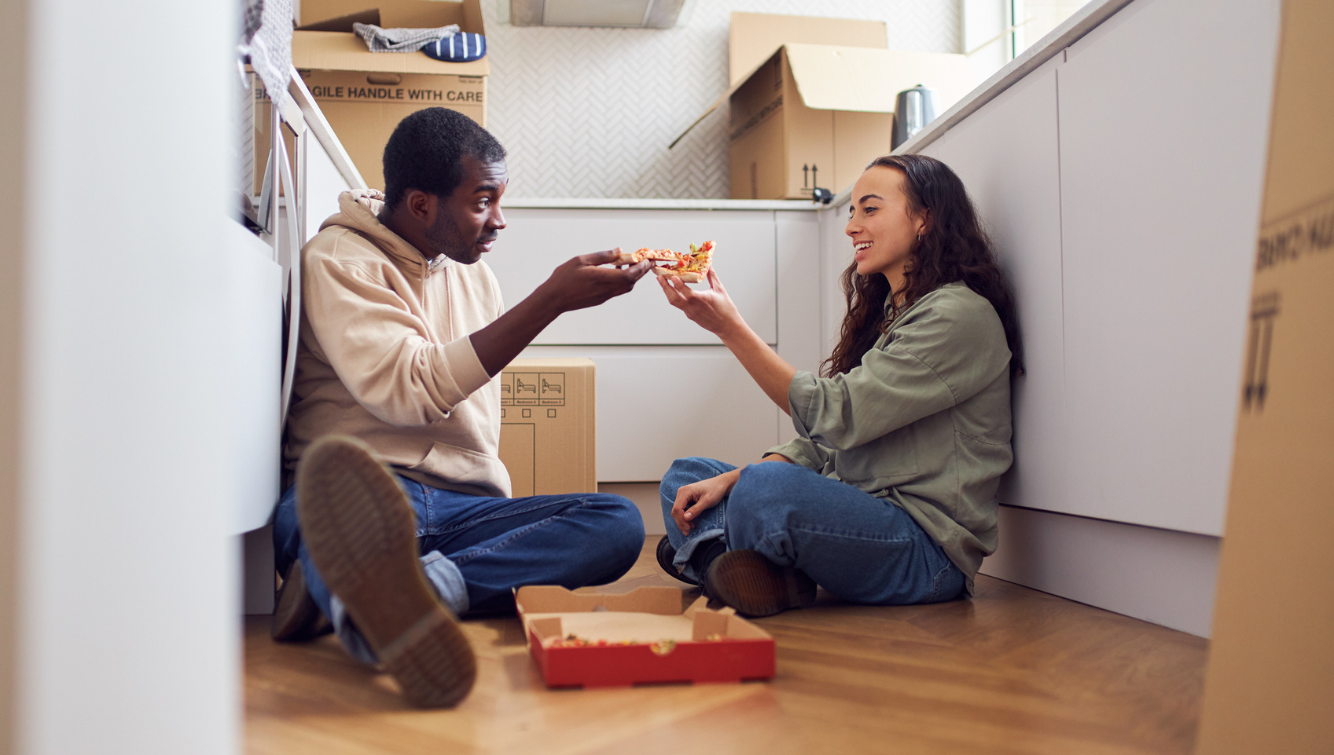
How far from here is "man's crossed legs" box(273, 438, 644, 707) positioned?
0.78 metres

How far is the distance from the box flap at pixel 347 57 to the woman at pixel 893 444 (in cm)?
113

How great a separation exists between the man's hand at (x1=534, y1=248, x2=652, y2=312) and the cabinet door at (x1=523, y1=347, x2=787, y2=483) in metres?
1.15

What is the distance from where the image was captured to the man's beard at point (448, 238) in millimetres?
1468

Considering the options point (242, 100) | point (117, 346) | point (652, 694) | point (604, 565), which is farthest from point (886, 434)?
point (117, 346)

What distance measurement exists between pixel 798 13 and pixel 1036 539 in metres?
2.35

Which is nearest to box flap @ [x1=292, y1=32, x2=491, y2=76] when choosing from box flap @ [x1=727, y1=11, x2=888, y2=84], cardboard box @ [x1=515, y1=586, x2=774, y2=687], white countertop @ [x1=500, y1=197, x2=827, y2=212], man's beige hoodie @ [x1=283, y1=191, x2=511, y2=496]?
white countertop @ [x1=500, y1=197, x2=827, y2=212]

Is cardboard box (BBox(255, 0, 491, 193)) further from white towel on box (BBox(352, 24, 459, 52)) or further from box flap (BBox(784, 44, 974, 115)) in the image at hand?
box flap (BBox(784, 44, 974, 115))

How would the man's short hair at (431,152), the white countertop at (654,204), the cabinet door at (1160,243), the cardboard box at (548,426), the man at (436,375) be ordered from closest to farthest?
1. the cabinet door at (1160,243)
2. the man at (436,375)
3. the man's short hair at (431,152)
4. the cardboard box at (548,426)
5. the white countertop at (654,204)

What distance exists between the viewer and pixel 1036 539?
160cm

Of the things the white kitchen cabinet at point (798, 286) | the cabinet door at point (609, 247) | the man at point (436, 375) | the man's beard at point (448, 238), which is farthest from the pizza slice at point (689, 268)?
the white kitchen cabinet at point (798, 286)

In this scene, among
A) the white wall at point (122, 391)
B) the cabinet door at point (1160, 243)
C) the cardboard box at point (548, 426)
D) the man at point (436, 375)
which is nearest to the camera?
the white wall at point (122, 391)

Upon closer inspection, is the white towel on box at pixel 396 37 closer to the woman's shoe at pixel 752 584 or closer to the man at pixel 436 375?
the man at pixel 436 375

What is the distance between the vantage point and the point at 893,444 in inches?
57.9

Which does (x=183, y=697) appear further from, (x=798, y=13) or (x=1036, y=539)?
(x=798, y=13)
